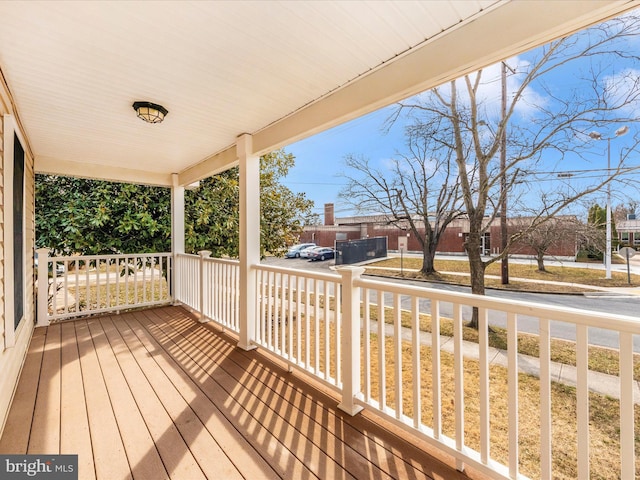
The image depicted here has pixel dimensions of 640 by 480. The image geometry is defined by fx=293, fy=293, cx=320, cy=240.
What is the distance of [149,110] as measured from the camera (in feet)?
8.15

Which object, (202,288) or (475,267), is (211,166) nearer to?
(202,288)

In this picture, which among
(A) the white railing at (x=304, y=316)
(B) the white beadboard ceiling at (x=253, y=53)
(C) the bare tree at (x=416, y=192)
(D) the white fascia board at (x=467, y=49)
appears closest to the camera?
(D) the white fascia board at (x=467, y=49)

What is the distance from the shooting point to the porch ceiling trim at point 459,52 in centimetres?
129

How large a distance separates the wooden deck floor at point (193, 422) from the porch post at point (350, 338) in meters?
0.12

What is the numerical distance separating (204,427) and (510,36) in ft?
9.20

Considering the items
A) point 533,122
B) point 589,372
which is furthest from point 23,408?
point 533,122

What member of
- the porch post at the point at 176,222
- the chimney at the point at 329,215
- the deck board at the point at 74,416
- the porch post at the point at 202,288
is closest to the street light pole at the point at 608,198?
the chimney at the point at 329,215

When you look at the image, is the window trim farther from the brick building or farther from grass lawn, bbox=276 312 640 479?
the brick building

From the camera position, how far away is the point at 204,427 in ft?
6.23

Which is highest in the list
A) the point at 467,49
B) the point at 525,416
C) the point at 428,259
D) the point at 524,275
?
the point at 467,49

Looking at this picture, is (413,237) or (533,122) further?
(413,237)

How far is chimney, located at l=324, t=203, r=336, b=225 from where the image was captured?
4.69m

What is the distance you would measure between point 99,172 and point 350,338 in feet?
15.0

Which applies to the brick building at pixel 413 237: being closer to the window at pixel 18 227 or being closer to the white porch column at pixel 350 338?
the white porch column at pixel 350 338
